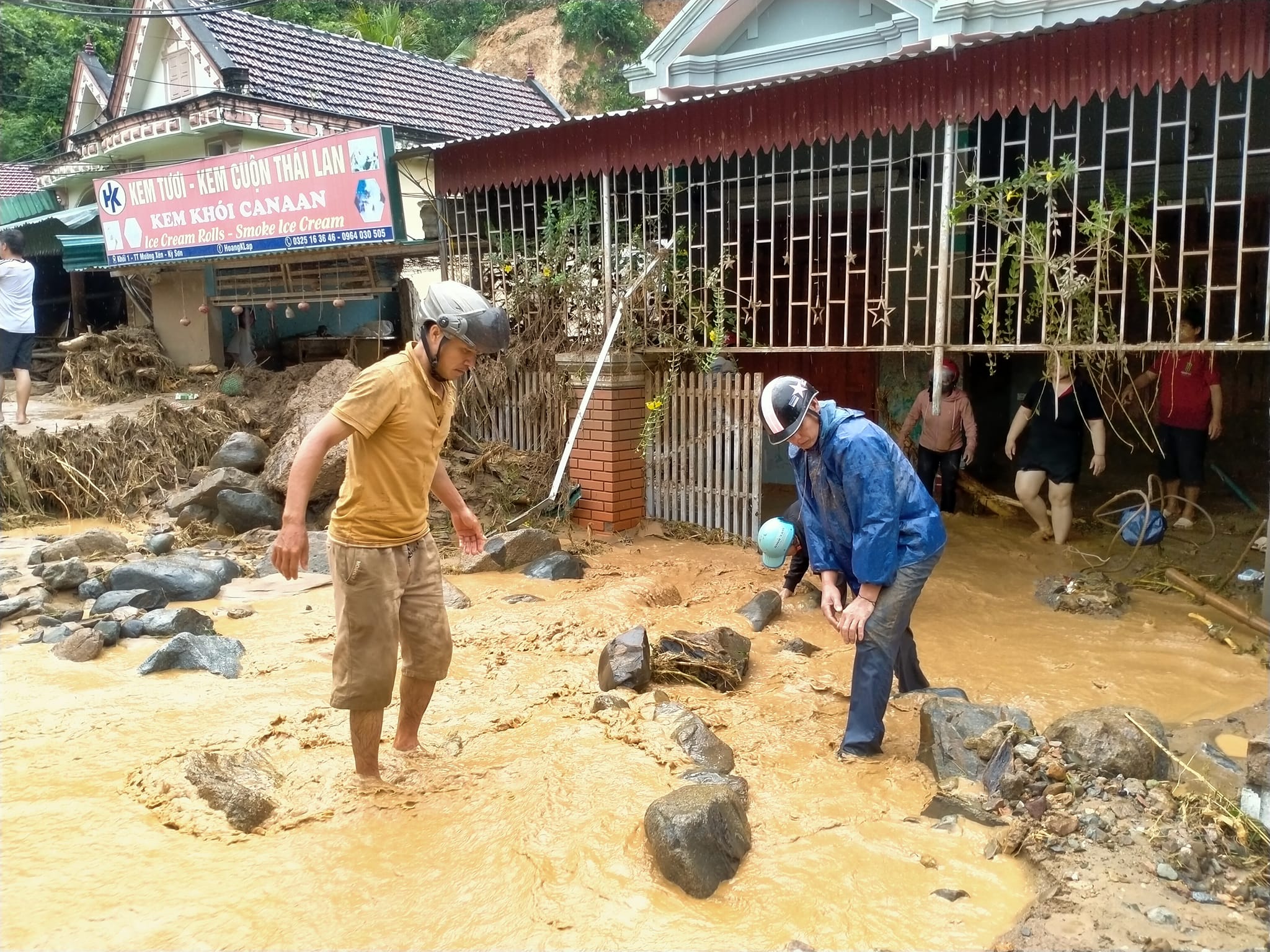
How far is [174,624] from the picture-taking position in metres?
5.77

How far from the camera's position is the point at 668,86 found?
44.2 feet

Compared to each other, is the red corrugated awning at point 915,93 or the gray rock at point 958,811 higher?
the red corrugated awning at point 915,93

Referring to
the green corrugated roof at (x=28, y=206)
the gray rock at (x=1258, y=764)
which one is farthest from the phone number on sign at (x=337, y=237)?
the green corrugated roof at (x=28, y=206)

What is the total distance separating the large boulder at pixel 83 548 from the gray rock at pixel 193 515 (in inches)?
27.5

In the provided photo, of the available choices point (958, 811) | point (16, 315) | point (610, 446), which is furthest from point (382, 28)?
point (958, 811)

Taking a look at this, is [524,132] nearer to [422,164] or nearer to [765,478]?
[422,164]

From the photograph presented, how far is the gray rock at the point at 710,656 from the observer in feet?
16.7

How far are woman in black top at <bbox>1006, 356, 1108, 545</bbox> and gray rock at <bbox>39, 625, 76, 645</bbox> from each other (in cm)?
668

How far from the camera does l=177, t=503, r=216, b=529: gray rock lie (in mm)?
8672

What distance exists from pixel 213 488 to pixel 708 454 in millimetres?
4550

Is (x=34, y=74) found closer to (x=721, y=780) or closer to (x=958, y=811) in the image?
(x=721, y=780)

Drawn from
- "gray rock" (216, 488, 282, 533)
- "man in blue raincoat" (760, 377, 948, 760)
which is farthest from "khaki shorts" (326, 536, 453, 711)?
"gray rock" (216, 488, 282, 533)

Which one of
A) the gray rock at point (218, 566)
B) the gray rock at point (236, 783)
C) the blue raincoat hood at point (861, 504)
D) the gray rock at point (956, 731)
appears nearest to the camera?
the gray rock at point (236, 783)

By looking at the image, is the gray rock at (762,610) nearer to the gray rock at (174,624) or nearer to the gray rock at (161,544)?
the gray rock at (174,624)
